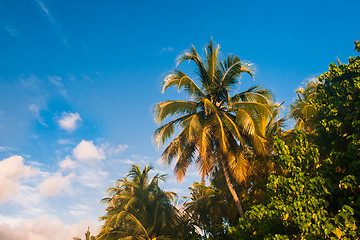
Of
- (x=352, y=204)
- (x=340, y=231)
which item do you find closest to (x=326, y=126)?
(x=352, y=204)

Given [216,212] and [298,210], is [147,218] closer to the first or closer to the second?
[216,212]

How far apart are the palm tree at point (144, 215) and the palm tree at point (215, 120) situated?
485cm

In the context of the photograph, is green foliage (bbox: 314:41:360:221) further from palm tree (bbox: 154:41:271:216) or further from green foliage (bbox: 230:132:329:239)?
palm tree (bbox: 154:41:271:216)

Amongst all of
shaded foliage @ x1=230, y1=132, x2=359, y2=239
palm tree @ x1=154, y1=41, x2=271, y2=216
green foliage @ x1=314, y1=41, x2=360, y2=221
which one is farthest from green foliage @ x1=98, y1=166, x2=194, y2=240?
green foliage @ x1=314, y1=41, x2=360, y2=221

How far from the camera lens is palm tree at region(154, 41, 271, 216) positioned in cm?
1245

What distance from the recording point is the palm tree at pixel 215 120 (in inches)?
490

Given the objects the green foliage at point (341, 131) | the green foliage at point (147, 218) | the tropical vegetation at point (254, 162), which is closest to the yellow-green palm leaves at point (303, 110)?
the tropical vegetation at point (254, 162)

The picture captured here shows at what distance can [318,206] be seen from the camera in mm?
6535

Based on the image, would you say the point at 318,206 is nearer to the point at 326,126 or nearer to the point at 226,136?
the point at 326,126

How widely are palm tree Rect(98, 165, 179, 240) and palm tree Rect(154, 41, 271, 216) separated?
4851 mm

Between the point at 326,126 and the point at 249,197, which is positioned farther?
the point at 249,197

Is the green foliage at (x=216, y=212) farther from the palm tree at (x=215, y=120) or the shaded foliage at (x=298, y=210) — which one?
the shaded foliage at (x=298, y=210)

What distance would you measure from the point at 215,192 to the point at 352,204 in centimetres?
1031

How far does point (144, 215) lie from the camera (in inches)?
700
